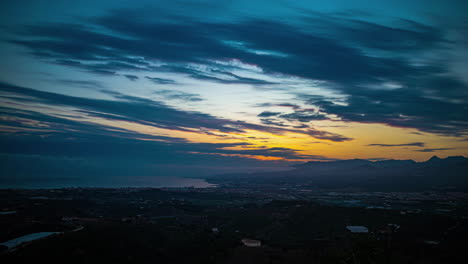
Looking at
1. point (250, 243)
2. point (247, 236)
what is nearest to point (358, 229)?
point (247, 236)

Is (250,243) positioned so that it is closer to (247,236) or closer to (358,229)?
(247,236)

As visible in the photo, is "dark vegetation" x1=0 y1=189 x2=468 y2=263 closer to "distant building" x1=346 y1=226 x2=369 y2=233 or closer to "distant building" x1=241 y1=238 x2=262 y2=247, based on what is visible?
"distant building" x1=241 y1=238 x2=262 y2=247

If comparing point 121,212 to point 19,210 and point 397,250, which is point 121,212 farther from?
point 397,250

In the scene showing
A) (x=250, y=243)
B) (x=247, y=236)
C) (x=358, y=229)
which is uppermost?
(x=358, y=229)

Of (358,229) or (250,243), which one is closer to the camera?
(250,243)

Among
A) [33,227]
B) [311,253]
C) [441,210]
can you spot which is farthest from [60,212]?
[441,210]

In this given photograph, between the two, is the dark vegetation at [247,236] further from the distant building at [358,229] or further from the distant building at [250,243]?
the distant building at [358,229]

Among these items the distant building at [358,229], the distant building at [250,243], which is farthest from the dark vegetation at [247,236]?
the distant building at [358,229]

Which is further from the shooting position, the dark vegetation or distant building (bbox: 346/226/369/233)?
distant building (bbox: 346/226/369/233)

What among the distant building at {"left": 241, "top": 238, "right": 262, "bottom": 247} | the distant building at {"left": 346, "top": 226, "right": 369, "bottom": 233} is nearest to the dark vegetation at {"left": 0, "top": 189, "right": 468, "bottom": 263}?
the distant building at {"left": 241, "top": 238, "right": 262, "bottom": 247}

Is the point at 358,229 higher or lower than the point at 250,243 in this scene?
higher

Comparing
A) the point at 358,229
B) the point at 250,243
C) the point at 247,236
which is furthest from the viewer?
the point at 358,229
